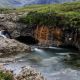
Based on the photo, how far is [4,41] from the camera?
73.1 meters

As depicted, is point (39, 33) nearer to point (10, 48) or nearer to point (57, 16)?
point (57, 16)

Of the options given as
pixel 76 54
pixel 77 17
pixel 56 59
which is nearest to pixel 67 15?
pixel 77 17

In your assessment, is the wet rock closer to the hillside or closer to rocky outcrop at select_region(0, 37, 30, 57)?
rocky outcrop at select_region(0, 37, 30, 57)

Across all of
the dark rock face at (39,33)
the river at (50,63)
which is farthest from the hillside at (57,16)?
the river at (50,63)

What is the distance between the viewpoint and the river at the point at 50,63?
4903 centimetres

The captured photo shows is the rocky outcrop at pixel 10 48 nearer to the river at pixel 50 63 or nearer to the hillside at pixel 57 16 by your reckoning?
the river at pixel 50 63

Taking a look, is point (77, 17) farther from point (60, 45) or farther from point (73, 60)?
point (73, 60)

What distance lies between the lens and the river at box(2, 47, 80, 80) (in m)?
49.0

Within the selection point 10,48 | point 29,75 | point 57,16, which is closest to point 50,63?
point 10,48

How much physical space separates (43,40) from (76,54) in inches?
578

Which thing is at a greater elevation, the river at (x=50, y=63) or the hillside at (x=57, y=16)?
the hillside at (x=57, y=16)

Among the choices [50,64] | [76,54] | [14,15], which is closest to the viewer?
[50,64]

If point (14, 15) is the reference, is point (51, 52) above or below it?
below

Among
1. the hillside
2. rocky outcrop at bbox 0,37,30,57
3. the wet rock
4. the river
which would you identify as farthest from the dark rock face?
the wet rock
